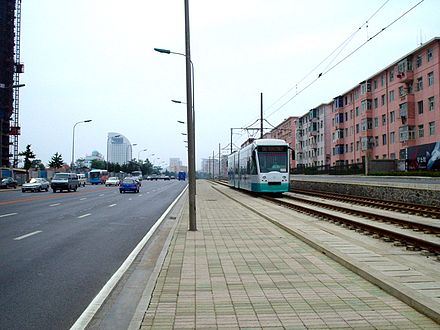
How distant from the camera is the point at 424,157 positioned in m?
42.5

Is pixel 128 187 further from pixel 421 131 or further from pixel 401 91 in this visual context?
pixel 401 91

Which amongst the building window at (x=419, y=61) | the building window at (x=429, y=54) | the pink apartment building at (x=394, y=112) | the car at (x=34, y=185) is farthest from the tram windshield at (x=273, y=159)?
the building window at (x=419, y=61)

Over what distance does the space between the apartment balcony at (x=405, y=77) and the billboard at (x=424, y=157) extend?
1366 cm

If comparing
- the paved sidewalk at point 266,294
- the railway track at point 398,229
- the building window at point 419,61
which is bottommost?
the paved sidewalk at point 266,294

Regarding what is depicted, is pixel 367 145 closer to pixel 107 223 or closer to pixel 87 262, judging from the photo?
pixel 107 223

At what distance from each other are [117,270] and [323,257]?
12.8 feet

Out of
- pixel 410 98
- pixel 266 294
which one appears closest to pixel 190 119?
pixel 266 294

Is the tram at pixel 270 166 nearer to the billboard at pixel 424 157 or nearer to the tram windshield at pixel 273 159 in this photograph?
the tram windshield at pixel 273 159

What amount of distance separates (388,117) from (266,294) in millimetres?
61598

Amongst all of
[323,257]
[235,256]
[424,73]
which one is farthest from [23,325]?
[424,73]

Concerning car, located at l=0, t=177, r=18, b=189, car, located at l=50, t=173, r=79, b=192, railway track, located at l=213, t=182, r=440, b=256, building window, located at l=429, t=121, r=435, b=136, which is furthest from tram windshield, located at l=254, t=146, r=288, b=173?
car, located at l=0, t=177, r=18, b=189

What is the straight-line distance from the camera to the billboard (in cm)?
3997

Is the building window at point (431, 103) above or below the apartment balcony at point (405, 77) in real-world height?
below

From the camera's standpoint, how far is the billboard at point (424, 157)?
39969 mm
